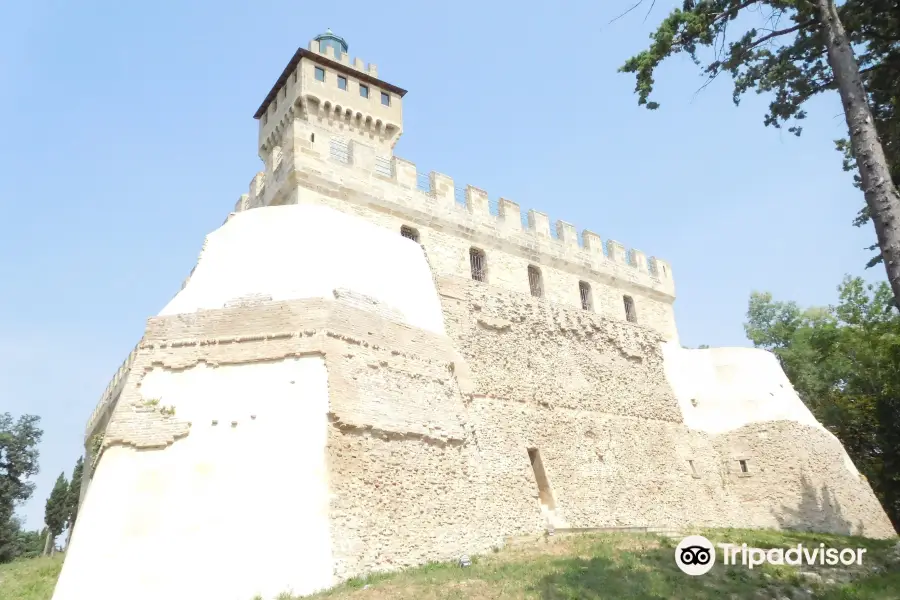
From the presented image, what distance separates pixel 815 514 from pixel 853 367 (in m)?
10.2

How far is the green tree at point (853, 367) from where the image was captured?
20359 mm

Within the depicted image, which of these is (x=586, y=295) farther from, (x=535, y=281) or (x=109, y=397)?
(x=109, y=397)

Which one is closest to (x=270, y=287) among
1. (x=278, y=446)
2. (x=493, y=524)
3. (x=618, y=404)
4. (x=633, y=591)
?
(x=278, y=446)

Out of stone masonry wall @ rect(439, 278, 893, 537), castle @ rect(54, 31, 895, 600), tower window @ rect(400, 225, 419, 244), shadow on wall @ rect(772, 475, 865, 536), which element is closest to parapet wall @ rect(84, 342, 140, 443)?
castle @ rect(54, 31, 895, 600)

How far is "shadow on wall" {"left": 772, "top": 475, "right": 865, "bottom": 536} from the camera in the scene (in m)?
18.4

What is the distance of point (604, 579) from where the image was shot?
30.1ft

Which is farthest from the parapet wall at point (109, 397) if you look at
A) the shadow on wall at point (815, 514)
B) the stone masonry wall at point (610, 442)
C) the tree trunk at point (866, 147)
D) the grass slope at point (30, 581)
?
the shadow on wall at point (815, 514)

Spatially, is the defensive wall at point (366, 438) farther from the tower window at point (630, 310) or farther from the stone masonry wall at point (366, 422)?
the tower window at point (630, 310)

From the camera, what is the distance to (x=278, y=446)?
10.0m

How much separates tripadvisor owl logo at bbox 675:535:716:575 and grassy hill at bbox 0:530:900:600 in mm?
149

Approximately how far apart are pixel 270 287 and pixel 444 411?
406 centimetres

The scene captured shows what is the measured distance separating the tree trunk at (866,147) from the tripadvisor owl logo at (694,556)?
497 centimetres

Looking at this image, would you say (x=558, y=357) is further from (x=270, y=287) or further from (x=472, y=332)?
(x=270, y=287)

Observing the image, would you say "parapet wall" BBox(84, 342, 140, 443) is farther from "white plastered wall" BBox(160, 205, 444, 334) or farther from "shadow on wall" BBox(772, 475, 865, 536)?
"shadow on wall" BBox(772, 475, 865, 536)
